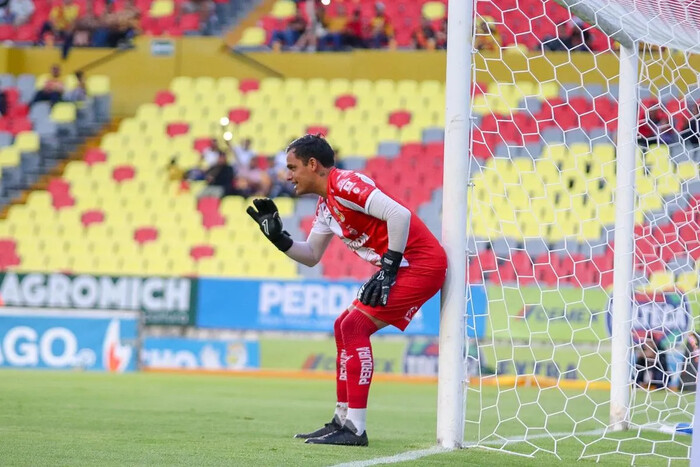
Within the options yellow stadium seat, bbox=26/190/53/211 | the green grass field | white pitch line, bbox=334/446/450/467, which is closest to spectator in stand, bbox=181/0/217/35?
yellow stadium seat, bbox=26/190/53/211

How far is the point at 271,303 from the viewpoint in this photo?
17266mm

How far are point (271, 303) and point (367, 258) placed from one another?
1099 cm

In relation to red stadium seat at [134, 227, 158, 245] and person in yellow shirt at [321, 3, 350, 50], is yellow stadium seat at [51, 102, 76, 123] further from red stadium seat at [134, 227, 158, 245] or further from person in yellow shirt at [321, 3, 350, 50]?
person in yellow shirt at [321, 3, 350, 50]

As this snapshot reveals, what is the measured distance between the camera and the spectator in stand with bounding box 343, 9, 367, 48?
23.7 meters

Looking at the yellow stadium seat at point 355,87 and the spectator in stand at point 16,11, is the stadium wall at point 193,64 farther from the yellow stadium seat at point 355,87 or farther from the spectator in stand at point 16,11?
the spectator in stand at point 16,11

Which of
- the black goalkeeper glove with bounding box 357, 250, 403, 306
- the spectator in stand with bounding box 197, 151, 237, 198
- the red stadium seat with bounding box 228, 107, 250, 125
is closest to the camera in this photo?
the black goalkeeper glove with bounding box 357, 250, 403, 306

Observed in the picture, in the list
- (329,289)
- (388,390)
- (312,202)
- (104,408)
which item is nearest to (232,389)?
(388,390)

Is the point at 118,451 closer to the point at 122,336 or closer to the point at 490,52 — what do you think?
the point at 122,336

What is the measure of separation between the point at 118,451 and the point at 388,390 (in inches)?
303

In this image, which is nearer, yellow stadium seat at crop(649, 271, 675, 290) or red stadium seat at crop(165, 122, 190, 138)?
yellow stadium seat at crop(649, 271, 675, 290)

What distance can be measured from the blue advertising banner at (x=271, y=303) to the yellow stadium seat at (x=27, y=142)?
795cm

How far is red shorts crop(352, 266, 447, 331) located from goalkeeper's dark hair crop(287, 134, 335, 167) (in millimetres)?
776

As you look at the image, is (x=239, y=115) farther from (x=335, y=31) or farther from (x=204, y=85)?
(x=335, y=31)

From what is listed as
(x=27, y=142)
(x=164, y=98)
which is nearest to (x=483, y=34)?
(x=164, y=98)
